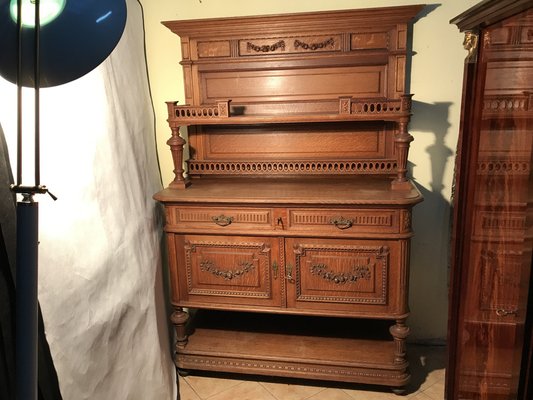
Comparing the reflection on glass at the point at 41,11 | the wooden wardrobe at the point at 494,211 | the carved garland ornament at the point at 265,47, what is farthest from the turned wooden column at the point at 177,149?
the wooden wardrobe at the point at 494,211

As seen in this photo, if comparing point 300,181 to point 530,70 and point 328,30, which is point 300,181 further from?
point 530,70

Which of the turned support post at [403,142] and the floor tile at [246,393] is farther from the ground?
the turned support post at [403,142]

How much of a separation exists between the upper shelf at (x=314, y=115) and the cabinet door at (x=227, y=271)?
474 mm

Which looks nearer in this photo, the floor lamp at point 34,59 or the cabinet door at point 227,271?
the floor lamp at point 34,59

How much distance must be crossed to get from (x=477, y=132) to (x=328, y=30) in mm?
1000

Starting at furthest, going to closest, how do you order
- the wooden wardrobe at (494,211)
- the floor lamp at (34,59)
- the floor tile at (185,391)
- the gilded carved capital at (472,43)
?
the floor tile at (185,391), the gilded carved capital at (472,43), the wooden wardrobe at (494,211), the floor lamp at (34,59)

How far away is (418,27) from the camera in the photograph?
186 cm

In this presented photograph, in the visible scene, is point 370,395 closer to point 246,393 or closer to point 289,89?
point 246,393

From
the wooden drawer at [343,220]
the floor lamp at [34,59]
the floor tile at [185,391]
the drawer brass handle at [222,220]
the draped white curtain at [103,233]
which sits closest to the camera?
the floor lamp at [34,59]

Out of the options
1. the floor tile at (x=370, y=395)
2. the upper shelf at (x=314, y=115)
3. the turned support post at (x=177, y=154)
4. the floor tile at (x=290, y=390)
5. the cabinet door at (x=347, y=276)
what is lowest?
the floor tile at (x=290, y=390)

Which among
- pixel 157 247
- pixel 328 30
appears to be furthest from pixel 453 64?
pixel 157 247

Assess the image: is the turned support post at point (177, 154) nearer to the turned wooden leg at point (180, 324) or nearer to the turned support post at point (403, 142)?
the turned wooden leg at point (180, 324)

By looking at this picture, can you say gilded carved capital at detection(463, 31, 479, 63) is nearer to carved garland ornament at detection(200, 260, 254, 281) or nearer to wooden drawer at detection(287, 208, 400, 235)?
wooden drawer at detection(287, 208, 400, 235)

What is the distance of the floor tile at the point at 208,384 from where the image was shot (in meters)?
1.88
